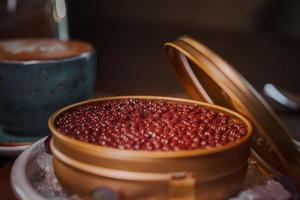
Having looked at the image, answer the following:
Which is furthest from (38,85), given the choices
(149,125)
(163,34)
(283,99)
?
(163,34)

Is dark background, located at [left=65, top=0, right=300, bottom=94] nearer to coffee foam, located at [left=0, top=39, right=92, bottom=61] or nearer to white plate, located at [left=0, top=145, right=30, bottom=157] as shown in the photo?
coffee foam, located at [left=0, top=39, right=92, bottom=61]

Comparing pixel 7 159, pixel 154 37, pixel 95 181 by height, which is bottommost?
pixel 154 37

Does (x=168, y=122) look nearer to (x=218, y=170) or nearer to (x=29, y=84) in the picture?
(x=218, y=170)

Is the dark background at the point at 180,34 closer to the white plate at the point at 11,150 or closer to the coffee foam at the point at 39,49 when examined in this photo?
the coffee foam at the point at 39,49

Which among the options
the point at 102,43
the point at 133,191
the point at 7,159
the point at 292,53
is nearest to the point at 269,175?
the point at 133,191

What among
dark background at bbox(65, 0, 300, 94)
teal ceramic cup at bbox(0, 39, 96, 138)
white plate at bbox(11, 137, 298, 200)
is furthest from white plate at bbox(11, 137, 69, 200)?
dark background at bbox(65, 0, 300, 94)

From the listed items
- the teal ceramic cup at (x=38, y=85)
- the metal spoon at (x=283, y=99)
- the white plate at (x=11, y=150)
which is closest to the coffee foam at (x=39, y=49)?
the teal ceramic cup at (x=38, y=85)

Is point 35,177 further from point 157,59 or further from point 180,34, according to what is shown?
point 180,34
